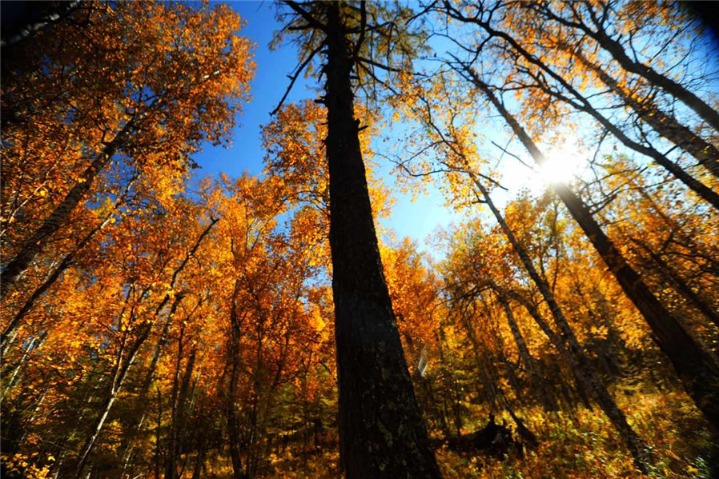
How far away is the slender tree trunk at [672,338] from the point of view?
176 inches

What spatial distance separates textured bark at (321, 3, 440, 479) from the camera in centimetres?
133

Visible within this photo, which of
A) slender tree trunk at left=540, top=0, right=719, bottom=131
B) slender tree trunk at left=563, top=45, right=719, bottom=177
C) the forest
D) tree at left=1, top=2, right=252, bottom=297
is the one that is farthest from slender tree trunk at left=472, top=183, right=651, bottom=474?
tree at left=1, top=2, right=252, bottom=297

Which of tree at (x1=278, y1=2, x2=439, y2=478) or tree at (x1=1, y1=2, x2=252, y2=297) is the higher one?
tree at (x1=1, y1=2, x2=252, y2=297)

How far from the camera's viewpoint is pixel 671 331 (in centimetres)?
497

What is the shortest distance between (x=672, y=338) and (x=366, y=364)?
655 cm

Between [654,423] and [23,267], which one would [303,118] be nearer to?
[23,267]

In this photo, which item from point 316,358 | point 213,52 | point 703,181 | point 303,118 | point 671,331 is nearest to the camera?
point 671,331

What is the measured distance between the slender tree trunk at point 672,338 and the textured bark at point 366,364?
20.2 feet

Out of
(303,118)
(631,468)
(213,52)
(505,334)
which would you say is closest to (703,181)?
(631,468)

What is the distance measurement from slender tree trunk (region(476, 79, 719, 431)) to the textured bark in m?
6.14

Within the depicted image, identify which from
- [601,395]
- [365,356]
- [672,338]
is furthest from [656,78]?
[365,356]

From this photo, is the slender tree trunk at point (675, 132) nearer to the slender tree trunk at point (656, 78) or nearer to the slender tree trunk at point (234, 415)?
the slender tree trunk at point (656, 78)

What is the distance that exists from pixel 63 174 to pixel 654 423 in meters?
18.6

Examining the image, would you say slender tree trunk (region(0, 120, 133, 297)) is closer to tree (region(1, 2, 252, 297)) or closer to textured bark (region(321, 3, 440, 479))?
tree (region(1, 2, 252, 297))
